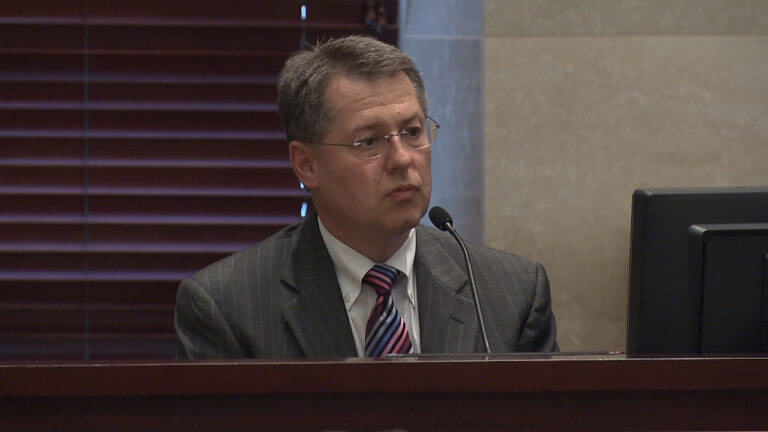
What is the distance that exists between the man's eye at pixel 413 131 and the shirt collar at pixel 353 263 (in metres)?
0.22

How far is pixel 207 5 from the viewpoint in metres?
4.08

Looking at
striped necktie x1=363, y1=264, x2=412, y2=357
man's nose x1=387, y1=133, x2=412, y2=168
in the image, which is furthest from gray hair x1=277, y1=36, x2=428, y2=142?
striped necktie x1=363, y1=264, x2=412, y2=357

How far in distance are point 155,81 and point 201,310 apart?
2.13m

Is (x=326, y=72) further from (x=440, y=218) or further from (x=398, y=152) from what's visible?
(x=440, y=218)

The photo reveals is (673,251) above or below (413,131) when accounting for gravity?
below

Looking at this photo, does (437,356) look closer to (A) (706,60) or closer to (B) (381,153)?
(B) (381,153)

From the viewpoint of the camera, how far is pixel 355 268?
7.02 feet

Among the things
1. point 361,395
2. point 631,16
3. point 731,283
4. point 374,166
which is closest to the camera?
point 361,395

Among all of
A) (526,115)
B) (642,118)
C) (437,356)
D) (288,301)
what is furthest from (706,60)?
(437,356)

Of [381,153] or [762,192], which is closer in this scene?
[762,192]

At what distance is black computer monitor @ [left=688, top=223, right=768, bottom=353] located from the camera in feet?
5.31

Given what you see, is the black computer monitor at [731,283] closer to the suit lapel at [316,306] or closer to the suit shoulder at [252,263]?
the suit lapel at [316,306]

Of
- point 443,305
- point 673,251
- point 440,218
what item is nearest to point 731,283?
point 673,251

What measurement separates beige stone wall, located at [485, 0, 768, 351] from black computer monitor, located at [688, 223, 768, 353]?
1.25 meters
